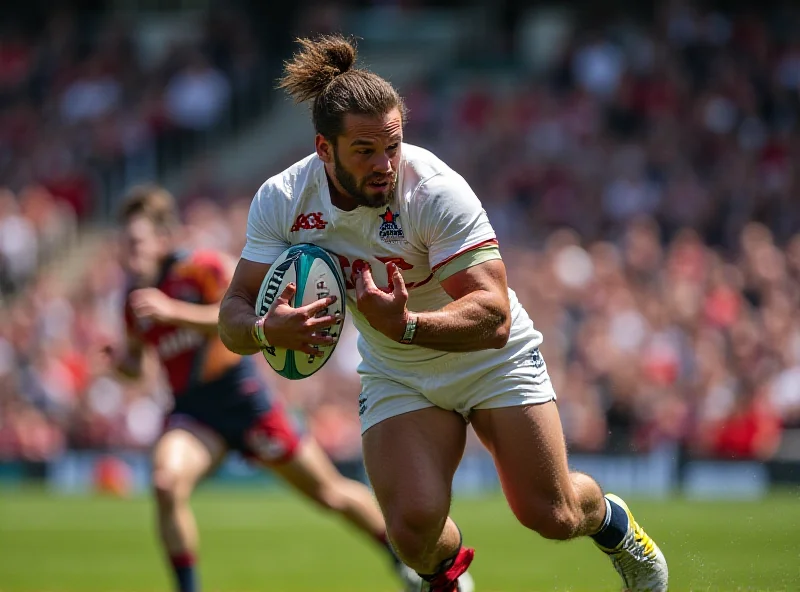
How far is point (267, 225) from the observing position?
5.91m

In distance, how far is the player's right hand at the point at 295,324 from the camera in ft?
17.5

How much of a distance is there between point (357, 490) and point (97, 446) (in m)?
10.1

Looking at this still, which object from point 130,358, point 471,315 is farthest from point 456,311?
point 130,358

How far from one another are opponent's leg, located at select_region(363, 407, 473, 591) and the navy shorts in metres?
2.18

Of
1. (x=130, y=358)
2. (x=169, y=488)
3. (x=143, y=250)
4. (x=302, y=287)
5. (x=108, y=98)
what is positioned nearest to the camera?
(x=302, y=287)

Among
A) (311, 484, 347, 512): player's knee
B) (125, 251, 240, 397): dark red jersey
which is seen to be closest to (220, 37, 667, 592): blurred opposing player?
(311, 484, 347, 512): player's knee

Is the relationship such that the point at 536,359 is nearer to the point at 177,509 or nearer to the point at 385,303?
the point at 385,303

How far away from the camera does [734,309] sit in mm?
14680

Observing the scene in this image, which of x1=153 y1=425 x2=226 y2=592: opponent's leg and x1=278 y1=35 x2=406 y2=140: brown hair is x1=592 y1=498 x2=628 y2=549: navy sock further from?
x1=153 y1=425 x2=226 y2=592: opponent's leg

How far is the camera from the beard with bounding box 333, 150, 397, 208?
5613mm

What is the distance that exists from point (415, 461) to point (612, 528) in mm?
1075

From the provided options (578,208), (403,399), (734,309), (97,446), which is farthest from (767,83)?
(403,399)

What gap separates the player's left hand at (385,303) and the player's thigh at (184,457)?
2909 mm

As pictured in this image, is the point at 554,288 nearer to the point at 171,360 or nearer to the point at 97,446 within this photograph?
the point at 97,446
